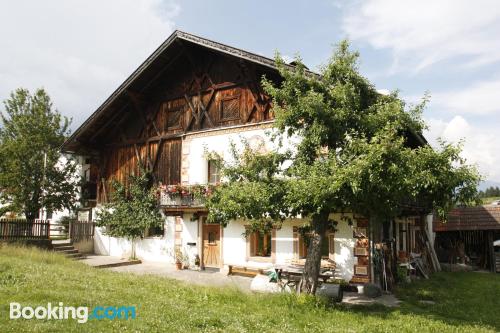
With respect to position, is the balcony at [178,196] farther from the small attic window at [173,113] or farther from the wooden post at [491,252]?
the wooden post at [491,252]

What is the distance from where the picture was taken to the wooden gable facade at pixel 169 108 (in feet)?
59.7

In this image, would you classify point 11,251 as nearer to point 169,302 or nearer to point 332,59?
point 169,302

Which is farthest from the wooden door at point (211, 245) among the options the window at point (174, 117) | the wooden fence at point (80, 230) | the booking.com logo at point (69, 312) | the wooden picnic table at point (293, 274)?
the booking.com logo at point (69, 312)

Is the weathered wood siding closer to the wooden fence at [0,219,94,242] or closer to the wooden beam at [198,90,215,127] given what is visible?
the wooden beam at [198,90,215,127]

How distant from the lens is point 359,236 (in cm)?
1484

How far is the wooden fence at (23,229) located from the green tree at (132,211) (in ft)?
8.37

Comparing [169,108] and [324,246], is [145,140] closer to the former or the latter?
[169,108]

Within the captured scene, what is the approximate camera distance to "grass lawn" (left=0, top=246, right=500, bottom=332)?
7.78 metres

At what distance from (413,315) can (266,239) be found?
23.7ft

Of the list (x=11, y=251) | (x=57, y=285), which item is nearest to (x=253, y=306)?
(x=57, y=285)

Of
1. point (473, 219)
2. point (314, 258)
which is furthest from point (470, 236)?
point (314, 258)

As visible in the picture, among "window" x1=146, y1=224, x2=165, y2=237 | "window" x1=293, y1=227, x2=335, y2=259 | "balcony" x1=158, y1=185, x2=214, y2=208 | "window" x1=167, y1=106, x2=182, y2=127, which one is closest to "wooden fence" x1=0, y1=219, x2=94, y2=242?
"window" x1=146, y1=224, x2=165, y2=237

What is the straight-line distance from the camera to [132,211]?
20672 mm

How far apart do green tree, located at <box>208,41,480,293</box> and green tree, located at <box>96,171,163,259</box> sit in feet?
28.9
